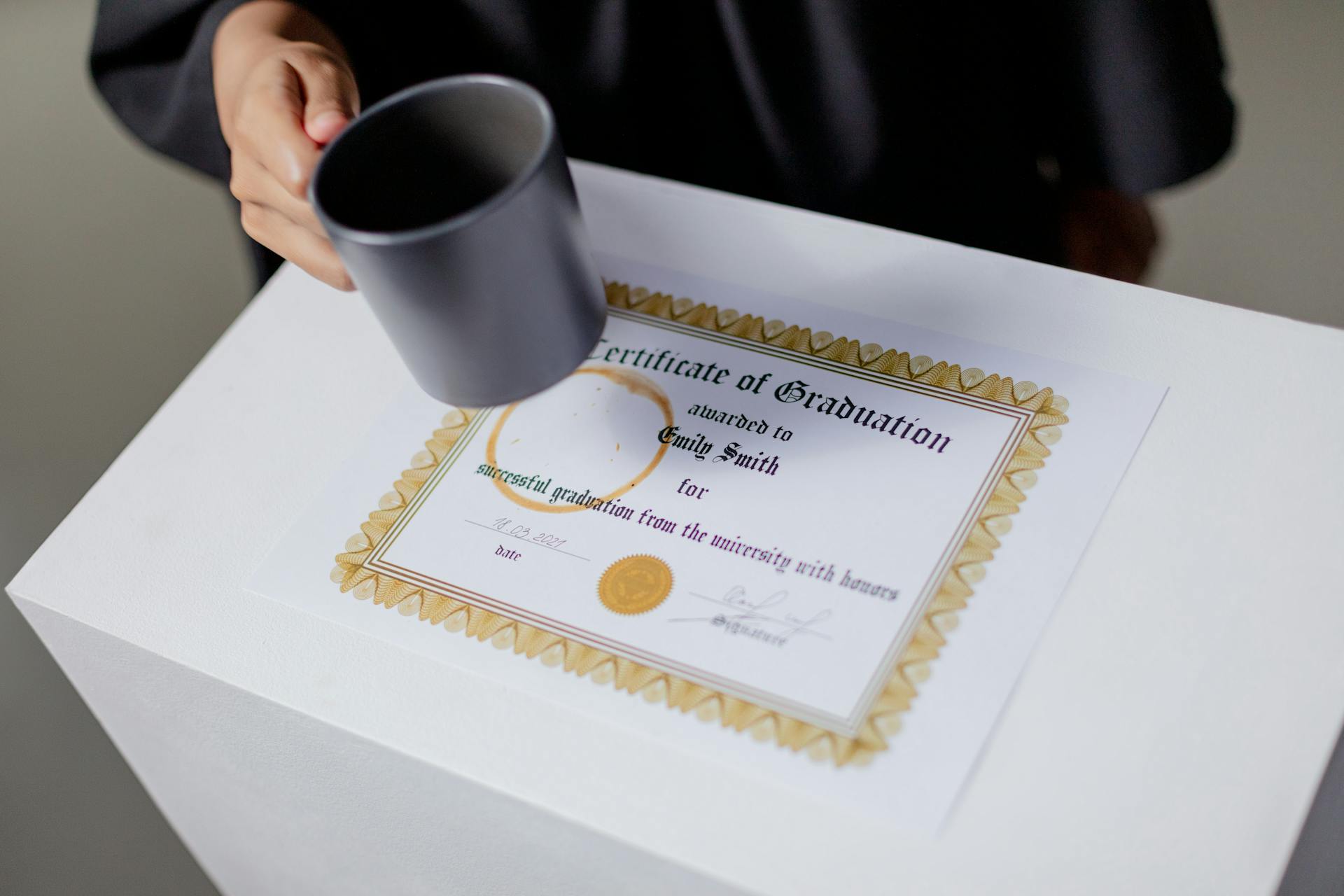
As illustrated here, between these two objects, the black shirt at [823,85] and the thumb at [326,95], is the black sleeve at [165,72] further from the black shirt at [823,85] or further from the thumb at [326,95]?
the thumb at [326,95]

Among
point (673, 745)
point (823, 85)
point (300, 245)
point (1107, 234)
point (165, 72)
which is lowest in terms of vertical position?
point (673, 745)

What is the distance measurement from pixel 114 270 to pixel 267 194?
31.6 inches

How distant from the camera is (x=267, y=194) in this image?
1.61ft

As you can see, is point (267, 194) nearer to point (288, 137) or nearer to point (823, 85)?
point (288, 137)

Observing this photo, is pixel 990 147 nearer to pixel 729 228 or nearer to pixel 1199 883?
pixel 729 228

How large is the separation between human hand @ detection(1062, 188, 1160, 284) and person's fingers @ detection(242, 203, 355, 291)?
503mm

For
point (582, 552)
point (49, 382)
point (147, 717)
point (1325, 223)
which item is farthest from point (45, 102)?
point (1325, 223)

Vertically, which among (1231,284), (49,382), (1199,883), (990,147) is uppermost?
(1231,284)

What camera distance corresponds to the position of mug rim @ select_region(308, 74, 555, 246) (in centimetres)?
35

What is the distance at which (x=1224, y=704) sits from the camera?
379 millimetres

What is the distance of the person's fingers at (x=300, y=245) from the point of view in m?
0.48

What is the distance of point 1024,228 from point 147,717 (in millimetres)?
555

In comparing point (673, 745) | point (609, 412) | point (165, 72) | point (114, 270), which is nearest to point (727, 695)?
point (673, 745)

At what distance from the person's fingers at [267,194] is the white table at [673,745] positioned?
71 mm
